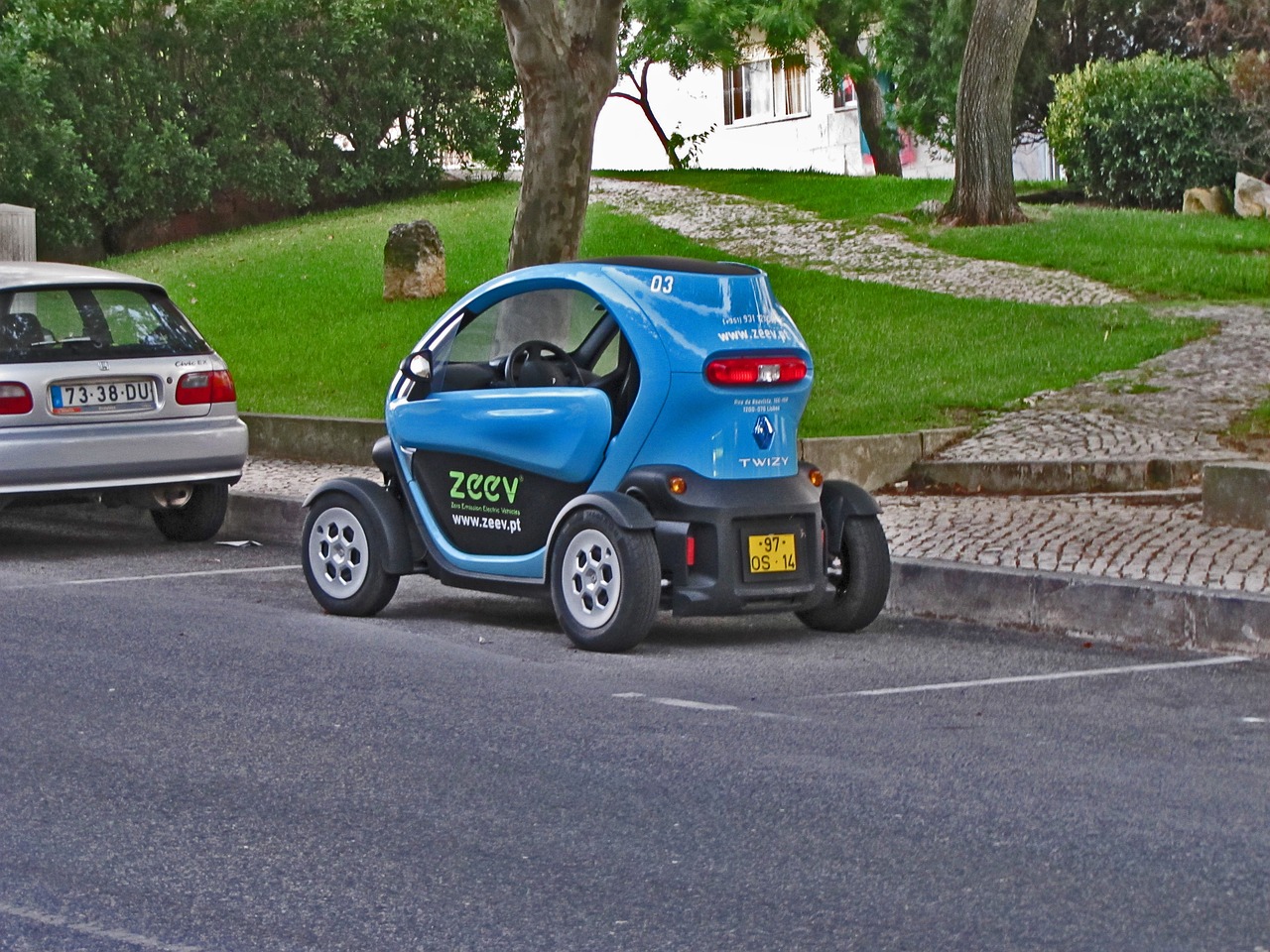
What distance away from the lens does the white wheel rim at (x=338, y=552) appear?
8.56m

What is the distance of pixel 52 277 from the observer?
10.6 metres

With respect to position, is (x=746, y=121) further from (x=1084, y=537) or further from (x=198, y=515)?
(x=1084, y=537)

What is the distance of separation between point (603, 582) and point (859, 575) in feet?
3.62

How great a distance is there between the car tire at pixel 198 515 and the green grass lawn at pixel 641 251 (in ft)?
11.7

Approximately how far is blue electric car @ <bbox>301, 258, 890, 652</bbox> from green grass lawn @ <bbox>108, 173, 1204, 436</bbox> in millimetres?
4593

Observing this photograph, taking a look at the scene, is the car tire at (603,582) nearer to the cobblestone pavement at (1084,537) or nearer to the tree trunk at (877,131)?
the cobblestone pavement at (1084,537)

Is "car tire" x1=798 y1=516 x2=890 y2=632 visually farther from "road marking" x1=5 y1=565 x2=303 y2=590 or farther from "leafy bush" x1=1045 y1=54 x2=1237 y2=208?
"leafy bush" x1=1045 y1=54 x2=1237 y2=208

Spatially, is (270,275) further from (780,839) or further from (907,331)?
(780,839)

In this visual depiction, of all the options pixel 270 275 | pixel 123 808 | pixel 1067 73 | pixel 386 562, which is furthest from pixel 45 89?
pixel 123 808

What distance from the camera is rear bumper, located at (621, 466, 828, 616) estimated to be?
25.0 ft

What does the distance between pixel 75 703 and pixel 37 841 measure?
1.71 metres

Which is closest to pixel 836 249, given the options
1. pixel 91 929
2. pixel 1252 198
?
pixel 1252 198

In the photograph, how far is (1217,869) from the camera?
4711 mm

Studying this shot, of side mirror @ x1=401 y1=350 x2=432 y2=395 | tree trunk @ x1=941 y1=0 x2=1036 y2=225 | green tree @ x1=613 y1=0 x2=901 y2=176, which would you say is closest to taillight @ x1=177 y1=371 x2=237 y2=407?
side mirror @ x1=401 y1=350 x2=432 y2=395
